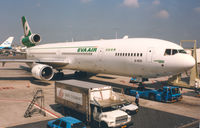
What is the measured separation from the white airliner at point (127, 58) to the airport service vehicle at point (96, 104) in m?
6.54

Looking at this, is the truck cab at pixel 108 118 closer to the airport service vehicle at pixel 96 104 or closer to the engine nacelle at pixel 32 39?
the airport service vehicle at pixel 96 104

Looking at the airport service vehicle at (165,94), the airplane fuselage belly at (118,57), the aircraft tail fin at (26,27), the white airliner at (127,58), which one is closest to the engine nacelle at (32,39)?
the aircraft tail fin at (26,27)

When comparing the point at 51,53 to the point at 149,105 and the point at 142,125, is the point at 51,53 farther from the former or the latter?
the point at 142,125

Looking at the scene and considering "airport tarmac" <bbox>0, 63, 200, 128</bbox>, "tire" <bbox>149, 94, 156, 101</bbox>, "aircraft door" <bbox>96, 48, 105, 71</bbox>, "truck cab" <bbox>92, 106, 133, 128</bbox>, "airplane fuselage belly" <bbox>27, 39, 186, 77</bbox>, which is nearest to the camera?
"truck cab" <bbox>92, 106, 133, 128</bbox>

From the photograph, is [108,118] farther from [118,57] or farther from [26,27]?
[26,27]

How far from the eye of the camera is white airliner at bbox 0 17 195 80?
17.0 m

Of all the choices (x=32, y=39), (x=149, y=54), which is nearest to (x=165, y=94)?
(x=149, y=54)

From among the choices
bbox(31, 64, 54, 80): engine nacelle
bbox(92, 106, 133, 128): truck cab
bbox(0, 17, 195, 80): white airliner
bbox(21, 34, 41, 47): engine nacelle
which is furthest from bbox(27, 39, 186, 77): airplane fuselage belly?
bbox(21, 34, 41, 47): engine nacelle

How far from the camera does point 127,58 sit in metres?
19.3

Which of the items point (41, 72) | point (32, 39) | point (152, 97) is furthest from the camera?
point (32, 39)

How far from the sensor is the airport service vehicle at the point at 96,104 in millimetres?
11191

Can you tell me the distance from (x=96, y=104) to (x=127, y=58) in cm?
890

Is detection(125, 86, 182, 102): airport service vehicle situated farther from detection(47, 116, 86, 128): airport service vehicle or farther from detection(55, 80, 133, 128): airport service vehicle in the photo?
detection(47, 116, 86, 128): airport service vehicle

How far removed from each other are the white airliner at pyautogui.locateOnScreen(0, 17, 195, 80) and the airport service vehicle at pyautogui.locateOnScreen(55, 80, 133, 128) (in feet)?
21.5
